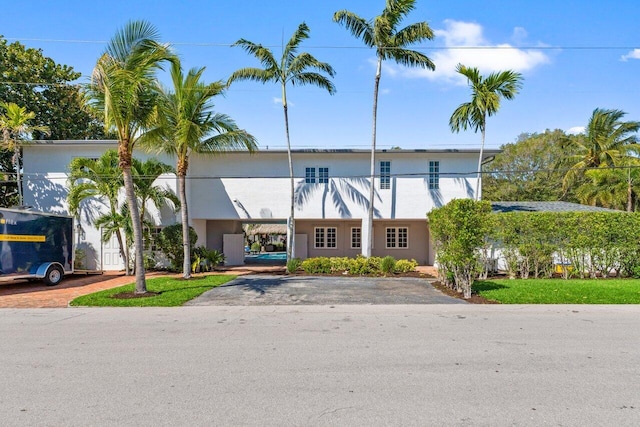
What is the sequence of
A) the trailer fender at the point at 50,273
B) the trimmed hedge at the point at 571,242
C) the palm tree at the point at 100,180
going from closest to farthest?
the trailer fender at the point at 50,273 → the trimmed hedge at the point at 571,242 → the palm tree at the point at 100,180

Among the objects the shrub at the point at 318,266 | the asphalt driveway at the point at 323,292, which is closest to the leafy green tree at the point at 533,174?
the shrub at the point at 318,266

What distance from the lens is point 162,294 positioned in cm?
1176

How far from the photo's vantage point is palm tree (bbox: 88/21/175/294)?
10.7 metres

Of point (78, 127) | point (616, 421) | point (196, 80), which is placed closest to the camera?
point (616, 421)

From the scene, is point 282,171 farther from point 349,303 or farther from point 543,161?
point 543,161

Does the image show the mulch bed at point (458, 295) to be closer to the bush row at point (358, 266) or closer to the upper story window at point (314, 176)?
the bush row at point (358, 266)

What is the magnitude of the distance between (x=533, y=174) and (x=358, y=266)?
26995 millimetres

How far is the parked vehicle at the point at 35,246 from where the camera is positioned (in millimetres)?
12953

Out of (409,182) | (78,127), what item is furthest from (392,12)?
(78,127)

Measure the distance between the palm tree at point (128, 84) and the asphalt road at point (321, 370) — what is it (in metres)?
4.86

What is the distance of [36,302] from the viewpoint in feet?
36.6

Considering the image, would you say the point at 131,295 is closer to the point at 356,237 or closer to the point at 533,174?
the point at 356,237

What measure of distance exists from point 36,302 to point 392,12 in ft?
54.4

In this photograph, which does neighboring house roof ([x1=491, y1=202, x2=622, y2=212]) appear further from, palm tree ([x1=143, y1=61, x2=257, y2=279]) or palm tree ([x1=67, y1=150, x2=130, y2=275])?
palm tree ([x1=67, y1=150, x2=130, y2=275])
